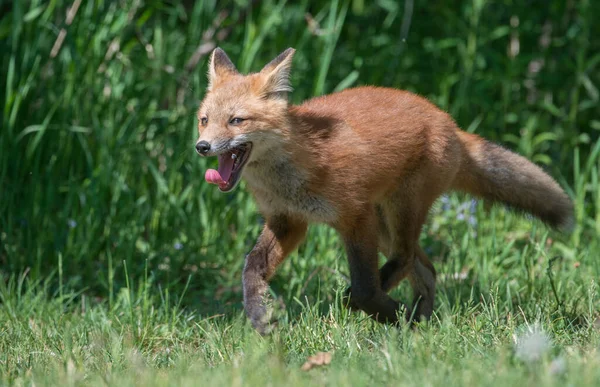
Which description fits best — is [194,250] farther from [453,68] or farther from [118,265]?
[453,68]

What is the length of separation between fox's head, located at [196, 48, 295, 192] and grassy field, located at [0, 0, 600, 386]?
0.88 metres

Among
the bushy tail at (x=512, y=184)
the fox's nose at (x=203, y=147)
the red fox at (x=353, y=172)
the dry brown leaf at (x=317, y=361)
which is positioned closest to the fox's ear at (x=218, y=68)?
the red fox at (x=353, y=172)

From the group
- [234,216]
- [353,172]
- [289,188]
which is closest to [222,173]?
[289,188]

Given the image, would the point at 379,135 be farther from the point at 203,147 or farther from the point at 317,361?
the point at 317,361

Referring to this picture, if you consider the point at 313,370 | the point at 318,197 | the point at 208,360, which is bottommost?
the point at 208,360

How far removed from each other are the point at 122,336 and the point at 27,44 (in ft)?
9.17

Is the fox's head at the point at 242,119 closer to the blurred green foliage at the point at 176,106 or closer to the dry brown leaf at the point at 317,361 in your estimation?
the blurred green foliage at the point at 176,106

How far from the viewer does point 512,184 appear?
19.0 ft

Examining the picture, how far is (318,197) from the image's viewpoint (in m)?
5.04

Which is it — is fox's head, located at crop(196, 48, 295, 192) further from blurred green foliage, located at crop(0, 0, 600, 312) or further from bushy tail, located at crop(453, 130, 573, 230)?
bushy tail, located at crop(453, 130, 573, 230)

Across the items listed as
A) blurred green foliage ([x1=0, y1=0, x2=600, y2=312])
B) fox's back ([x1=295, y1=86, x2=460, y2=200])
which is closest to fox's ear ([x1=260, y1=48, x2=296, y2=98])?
fox's back ([x1=295, y1=86, x2=460, y2=200])

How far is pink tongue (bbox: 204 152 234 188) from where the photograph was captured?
4.86m

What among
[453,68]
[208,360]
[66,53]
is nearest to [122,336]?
[208,360]

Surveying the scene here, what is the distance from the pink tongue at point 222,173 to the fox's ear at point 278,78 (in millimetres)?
507
